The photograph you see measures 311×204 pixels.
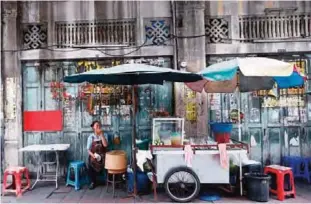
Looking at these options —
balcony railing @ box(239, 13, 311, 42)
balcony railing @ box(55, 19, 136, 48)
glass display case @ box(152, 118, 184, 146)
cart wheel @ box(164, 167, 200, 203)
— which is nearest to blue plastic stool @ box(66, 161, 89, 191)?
glass display case @ box(152, 118, 184, 146)

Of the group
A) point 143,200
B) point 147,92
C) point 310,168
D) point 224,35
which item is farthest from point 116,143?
point 310,168

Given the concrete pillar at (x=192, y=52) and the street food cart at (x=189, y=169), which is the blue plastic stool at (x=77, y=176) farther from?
the concrete pillar at (x=192, y=52)

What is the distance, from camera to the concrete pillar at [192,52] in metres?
8.42

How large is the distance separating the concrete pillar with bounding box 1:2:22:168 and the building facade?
25 millimetres

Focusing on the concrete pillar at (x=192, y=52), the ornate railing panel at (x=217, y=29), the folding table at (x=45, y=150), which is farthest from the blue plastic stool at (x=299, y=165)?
the folding table at (x=45, y=150)

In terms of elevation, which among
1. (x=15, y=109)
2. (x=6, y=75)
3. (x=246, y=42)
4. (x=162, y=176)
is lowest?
(x=162, y=176)

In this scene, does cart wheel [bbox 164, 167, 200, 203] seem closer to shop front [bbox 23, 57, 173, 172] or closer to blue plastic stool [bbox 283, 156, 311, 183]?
shop front [bbox 23, 57, 173, 172]

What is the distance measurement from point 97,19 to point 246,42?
385 centimetres

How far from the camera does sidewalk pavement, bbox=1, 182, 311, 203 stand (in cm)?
674

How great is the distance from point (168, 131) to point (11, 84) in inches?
168

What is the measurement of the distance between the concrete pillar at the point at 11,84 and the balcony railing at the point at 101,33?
3.75ft

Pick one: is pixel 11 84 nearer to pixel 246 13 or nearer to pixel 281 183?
pixel 246 13

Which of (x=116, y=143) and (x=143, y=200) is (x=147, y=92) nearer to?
(x=116, y=143)

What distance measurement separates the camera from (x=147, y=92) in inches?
344
